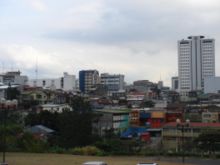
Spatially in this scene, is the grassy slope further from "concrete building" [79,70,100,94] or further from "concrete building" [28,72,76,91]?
"concrete building" [79,70,100,94]

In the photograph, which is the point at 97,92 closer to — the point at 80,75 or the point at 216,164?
the point at 80,75

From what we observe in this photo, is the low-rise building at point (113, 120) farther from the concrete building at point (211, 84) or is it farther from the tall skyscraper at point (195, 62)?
the tall skyscraper at point (195, 62)

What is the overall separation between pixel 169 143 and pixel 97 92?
324 feet

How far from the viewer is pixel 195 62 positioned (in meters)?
194

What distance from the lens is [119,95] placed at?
156625 millimetres

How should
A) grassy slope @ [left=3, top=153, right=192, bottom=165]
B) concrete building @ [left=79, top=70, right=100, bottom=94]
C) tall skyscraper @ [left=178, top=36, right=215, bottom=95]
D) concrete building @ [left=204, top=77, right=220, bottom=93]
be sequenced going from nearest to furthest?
grassy slope @ [left=3, top=153, right=192, bottom=165]
concrete building @ [left=204, top=77, right=220, bottom=93]
concrete building @ [left=79, top=70, right=100, bottom=94]
tall skyscraper @ [left=178, top=36, right=215, bottom=95]

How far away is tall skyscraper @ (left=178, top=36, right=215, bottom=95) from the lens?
190 meters


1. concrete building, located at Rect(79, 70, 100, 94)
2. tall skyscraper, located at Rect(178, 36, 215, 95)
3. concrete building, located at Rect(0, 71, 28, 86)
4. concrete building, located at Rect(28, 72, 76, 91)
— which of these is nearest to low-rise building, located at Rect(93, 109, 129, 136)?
concrete building, located at Rect(0, 71, 28, 86)

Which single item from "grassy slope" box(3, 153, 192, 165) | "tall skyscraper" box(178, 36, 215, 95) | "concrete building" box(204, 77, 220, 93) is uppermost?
"tall skyscraper" box(178, 36, 215, 95)

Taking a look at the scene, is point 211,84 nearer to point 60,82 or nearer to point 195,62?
point 195,62

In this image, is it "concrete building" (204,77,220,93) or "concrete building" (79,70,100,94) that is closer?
"concrete building" (204,77,220,93)

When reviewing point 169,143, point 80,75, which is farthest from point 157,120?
point 80,75

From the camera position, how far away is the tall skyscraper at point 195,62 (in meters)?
190

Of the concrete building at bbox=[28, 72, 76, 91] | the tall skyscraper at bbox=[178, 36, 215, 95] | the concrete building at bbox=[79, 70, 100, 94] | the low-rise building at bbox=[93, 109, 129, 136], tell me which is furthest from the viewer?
the tall skyscraper at bbox=[178, 36, 215, 95]
